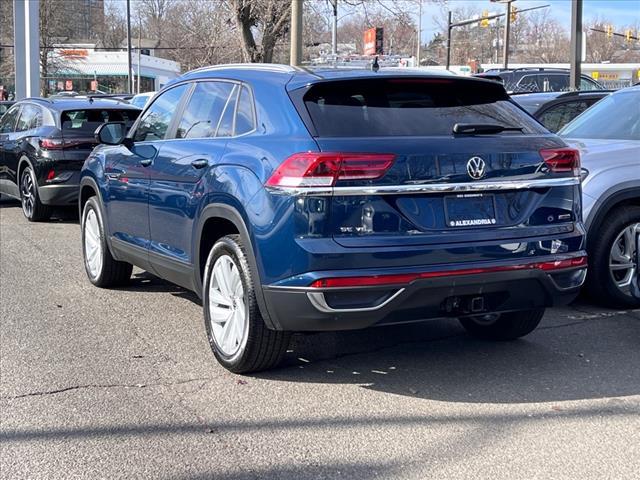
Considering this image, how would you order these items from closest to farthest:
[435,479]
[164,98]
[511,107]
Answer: [435,479]
[511,107]
[164,98]

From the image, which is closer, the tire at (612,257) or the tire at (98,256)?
the tire at (612,257)

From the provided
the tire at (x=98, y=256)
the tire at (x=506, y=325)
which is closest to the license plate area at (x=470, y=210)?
the tire at (x=506, y=325)

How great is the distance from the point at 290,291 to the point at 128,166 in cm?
267

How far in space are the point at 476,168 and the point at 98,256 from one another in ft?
13.7

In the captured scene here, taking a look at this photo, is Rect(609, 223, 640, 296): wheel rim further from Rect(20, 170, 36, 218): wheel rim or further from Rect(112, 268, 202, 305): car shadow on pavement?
Rect(20, 170, 36, 218): wheel rim

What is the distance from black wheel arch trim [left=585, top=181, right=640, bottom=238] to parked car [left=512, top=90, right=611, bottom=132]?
9.52ft

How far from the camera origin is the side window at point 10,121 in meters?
12.8

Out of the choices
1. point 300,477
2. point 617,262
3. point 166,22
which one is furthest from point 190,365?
point 166,22

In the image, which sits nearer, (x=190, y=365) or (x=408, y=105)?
(x=408, y=105)

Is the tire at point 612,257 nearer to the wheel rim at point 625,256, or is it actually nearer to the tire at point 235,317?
the wheel rim at point 625,256

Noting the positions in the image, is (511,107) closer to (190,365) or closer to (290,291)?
(290,291)

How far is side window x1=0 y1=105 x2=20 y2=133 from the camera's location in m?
12.8

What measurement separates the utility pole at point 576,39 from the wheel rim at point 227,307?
1104 cm

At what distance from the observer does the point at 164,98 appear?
6.34 m
